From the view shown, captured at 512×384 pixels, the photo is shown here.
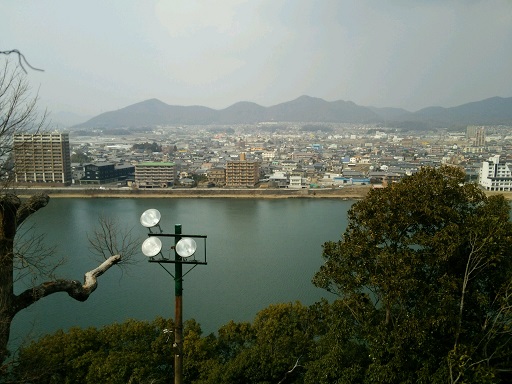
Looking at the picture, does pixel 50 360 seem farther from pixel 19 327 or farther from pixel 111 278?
pixel 111 278

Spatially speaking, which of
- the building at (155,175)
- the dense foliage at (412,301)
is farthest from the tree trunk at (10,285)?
the building at (155,175)

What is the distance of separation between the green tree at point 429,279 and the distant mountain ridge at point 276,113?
4850 centimetres

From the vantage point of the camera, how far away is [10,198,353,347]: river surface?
9.16ft

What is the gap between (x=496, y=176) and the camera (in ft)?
29.5

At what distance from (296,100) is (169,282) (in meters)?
60.8

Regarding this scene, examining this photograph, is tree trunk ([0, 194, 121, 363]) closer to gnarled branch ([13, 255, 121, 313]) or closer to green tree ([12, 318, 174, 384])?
gnarled branch ([13, 255, 121, 313])

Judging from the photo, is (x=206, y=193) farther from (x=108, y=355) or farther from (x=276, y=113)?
(x=276, y=113)

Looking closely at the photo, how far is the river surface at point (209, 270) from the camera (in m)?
2.79

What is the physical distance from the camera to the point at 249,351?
60.1 inches

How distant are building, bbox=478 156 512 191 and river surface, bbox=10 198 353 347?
3.86 m

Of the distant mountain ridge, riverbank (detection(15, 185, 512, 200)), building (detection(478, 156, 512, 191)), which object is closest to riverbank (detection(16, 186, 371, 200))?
riverbank (detection(15, 185, 512, 200))

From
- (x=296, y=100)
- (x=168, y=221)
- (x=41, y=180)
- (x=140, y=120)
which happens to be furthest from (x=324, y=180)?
(x=296, y=100)

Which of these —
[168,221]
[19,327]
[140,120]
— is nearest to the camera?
[19,327]

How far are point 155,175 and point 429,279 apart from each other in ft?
28.6
